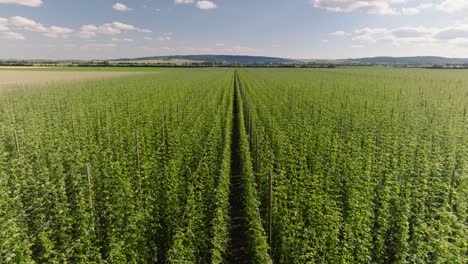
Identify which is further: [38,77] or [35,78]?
[38,77]

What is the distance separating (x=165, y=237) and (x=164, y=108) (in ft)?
53.3

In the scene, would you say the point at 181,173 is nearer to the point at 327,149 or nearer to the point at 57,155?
the point at 57,155

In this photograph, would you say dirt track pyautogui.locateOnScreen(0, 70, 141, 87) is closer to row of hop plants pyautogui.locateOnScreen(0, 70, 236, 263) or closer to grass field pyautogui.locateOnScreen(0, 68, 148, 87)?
grass field pyautogui.locateOnScreen(0, 68, 148, 87)

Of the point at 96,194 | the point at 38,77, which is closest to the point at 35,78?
the point at 38,77

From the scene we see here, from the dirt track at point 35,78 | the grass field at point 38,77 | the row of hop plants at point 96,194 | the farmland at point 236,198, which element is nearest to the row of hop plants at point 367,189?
the farmland at point 236,198

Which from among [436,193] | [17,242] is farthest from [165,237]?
[436,193]

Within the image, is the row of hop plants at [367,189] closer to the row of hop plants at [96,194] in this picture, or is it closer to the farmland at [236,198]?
the farmland at [236,198]

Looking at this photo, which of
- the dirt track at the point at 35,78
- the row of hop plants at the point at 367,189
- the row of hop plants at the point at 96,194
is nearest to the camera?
the row of hop plants at the point at 367,189

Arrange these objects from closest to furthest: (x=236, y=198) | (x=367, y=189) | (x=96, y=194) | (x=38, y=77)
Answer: (x=367, y=189)
(x=96, y=194)
(x=236, y=198)
(x=38, y=77)

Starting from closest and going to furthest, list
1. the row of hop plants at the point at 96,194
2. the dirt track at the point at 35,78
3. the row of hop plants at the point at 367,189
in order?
the row of hop plants at the point at 367,189 < the row of hop plants at the point at 96,194 < the dirt track at the point at 35,78

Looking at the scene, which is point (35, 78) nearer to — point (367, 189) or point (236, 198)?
point (236, 198)

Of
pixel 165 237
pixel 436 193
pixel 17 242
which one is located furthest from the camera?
pixel 436 193

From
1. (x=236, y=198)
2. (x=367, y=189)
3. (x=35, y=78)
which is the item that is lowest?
(x=236, y=198)

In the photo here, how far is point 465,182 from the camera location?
945 cm
